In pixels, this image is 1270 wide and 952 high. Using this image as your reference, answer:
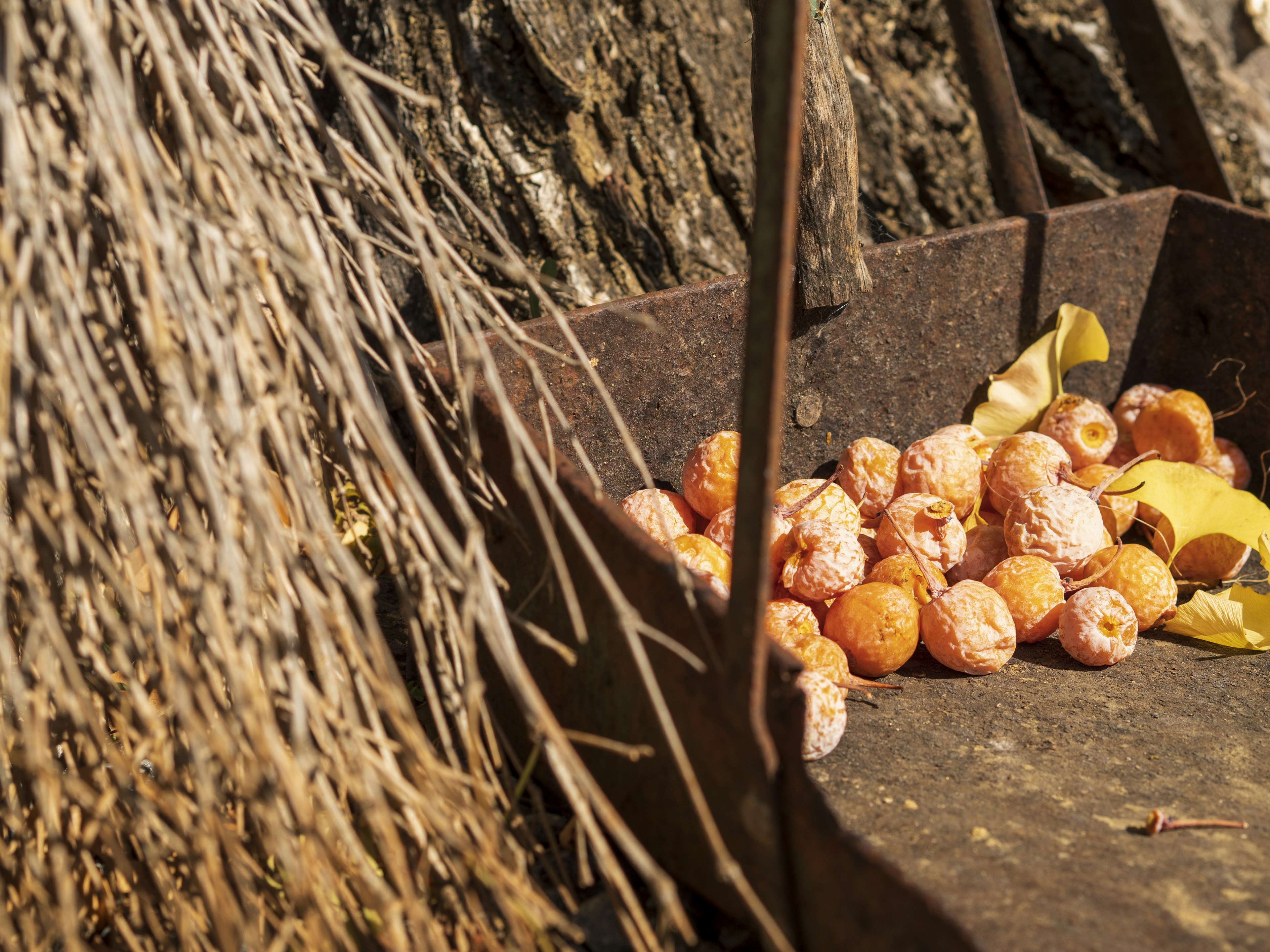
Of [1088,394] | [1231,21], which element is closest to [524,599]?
[1088,394]

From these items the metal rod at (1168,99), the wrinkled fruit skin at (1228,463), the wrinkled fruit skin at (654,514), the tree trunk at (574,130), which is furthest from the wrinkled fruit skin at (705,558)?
the metal rod at (1168,99)

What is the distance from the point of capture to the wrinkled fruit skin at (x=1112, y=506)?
1.78 meters

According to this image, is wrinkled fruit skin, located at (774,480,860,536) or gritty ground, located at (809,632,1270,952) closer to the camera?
gritty ground, located at (809,632,1270,952)

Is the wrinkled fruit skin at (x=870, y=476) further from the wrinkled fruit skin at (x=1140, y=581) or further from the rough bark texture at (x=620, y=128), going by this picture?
the rough bark texture at (x=620, y=128)

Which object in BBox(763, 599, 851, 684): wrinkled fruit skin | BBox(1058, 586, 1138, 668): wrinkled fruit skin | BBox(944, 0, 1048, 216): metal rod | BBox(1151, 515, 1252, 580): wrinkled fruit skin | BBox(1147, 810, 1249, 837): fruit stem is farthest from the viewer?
BBox(944, 0, 1048, 216): metal rod

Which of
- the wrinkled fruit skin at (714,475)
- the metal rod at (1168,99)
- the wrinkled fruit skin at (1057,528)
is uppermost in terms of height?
the metal rod at (1168,99)

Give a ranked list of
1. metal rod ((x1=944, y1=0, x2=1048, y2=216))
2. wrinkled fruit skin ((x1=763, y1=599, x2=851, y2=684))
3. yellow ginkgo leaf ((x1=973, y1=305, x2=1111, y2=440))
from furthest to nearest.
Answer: metal rod ((x1=944, y1=0, x2=1048, y2=216)), yellow ginkgo leaf ((x1=973, y1=305, x2=1111, y2=440)), wrinkled fruit skin ((x1=763, y1=599, x2=851, y2=684))

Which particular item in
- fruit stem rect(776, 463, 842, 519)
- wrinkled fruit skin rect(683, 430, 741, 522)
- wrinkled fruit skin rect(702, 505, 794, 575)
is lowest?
wrinkled fruit skin rect(702, 505, 794, 575)

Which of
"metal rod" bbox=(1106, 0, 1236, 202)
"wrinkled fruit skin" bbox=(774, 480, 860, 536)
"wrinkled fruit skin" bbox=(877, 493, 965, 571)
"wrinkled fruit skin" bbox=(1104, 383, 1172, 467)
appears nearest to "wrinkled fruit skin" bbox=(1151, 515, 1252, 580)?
"wrinkled fruit skin" bbox=(1104, 383, 1172, 467)

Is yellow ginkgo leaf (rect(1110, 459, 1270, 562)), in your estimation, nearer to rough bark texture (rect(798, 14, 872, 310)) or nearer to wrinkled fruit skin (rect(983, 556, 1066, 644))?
wrinkled fruit skin (rect(983, 556, 1066, 644))

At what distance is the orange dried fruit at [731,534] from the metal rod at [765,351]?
732mm

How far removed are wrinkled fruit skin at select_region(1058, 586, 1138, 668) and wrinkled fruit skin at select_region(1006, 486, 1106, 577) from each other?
79 mm

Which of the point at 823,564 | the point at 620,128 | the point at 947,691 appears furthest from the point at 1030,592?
the point at 620,128

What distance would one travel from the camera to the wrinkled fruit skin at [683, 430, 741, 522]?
168 cm
